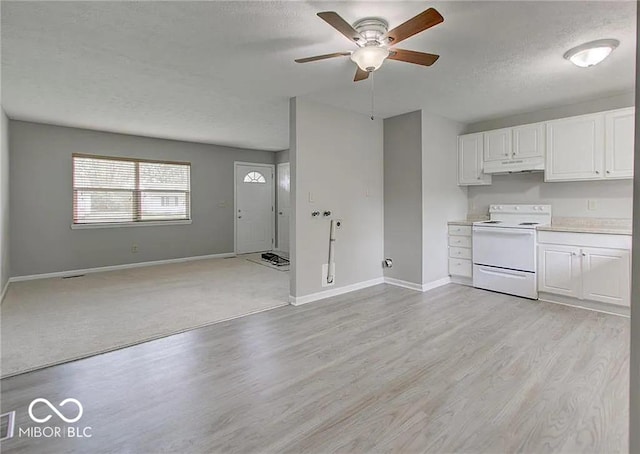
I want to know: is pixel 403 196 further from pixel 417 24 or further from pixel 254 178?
pixel 254 178

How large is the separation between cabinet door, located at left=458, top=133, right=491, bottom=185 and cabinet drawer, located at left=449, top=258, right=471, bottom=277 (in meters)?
1.11

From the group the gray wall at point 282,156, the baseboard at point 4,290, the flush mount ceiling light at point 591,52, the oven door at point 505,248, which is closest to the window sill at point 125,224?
the baseboard at point 4,290

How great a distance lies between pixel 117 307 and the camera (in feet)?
12.1

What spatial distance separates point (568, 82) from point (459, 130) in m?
1.62

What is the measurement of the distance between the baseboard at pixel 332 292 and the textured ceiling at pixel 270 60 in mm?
2236

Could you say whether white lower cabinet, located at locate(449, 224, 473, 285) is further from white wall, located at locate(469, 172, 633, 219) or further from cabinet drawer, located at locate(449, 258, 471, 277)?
white wall, located at locate(469, 172, 633, 219)

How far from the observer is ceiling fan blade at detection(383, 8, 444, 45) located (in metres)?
1.77

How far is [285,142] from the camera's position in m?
6.74

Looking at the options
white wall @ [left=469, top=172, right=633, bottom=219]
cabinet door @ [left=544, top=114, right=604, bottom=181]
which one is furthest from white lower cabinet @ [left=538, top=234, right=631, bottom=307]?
cabinet door @ [left=544, top=114, right=604, bottom=181]

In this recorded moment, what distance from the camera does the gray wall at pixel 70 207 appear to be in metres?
4.94

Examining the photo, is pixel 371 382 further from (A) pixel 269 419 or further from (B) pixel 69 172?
(B) pixel 69 172

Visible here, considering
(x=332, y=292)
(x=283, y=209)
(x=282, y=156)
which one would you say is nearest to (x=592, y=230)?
(x=332, y=292)

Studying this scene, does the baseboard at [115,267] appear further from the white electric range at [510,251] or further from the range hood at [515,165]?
the range hood at [515,165]

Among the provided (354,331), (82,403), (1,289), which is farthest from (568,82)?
(1,289)
